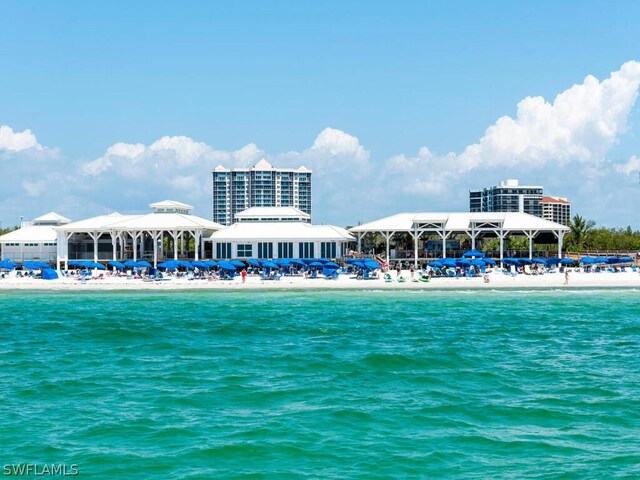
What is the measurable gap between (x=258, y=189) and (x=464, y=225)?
103840 mm

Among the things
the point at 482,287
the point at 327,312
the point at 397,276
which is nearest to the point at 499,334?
the point at 327,312

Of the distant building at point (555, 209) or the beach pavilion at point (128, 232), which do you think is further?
the distant building at point (555, 209)

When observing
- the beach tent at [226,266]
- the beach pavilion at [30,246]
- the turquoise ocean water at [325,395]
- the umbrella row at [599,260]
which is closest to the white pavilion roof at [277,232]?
the beach tent at [226,266]

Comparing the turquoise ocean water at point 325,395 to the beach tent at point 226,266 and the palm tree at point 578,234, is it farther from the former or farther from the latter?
the palm tree at point 578,234

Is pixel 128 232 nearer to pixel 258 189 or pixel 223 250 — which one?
pixel 223 250

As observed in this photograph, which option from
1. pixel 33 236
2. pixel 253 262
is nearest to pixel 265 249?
pixel 253 262

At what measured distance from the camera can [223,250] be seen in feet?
219

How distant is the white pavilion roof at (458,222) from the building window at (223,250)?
36.7 feet

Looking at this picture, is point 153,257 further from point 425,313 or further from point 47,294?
point 425,313

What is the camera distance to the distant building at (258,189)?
547 ft

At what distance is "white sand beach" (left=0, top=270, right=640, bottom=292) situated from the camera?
54500mm

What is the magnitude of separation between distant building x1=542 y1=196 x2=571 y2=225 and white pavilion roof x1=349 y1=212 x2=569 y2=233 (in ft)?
353

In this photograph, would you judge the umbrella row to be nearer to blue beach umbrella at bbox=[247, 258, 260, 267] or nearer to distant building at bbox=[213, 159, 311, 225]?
blue beach umbrella at bbox=[247, 258, 260, 267]

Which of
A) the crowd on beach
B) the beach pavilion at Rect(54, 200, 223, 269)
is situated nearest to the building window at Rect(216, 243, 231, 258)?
the beach pavilion at Rect(54, 200, 223, 269)
